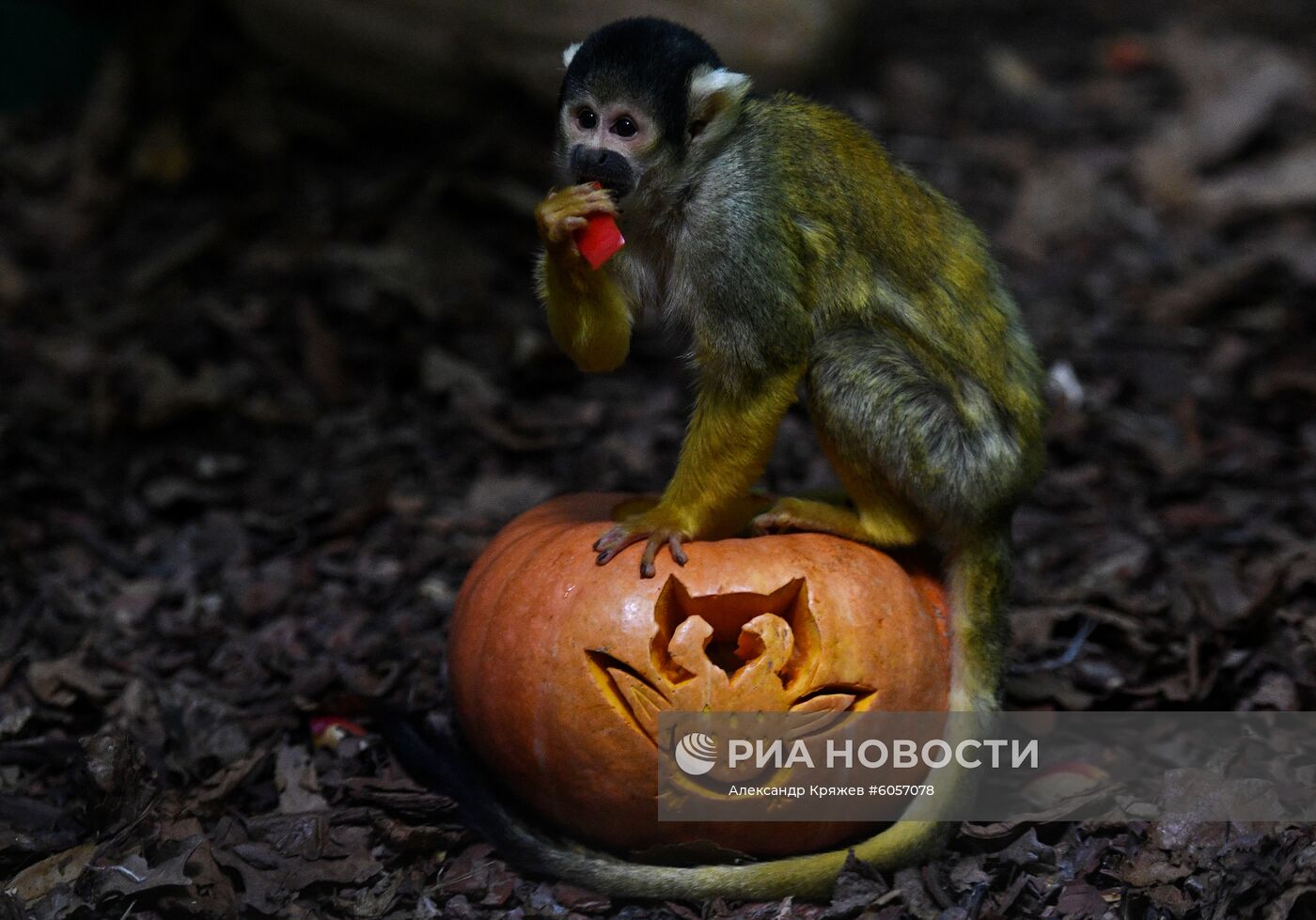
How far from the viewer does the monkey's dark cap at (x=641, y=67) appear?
3600mm

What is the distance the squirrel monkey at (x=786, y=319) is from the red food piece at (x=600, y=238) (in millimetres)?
43

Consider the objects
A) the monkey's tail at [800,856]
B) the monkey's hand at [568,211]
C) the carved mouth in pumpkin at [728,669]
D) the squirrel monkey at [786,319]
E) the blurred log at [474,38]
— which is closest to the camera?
the carved mouth in pumpkin at [728,669]

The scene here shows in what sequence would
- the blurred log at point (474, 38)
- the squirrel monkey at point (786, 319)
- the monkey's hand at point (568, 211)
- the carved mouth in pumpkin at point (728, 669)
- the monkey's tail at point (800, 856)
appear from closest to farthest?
1. the carved mouth in pumpkin at point (728, 669)
2. the monkey's tail at point (800, 856)
3. the monkey's hand at point (568, 211)
4. the squirrel monkey at point (786, 319)
5. the blurred log at point (474, 38)

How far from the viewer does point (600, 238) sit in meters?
3.53

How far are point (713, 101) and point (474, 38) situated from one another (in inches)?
142

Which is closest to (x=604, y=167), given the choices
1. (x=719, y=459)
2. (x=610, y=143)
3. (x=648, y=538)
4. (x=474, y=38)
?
(x=610, y=143)

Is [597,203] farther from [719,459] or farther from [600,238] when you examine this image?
[719,459]

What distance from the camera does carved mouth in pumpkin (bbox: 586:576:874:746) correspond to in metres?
3.13

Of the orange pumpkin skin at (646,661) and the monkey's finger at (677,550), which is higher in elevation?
the monkey's finger at (677,550)

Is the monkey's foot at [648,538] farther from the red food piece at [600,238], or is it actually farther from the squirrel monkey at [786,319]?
the red food piece at [600,238]

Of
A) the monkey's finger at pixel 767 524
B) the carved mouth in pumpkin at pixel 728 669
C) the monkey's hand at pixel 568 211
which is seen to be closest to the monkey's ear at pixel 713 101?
the monkey's hand at pixel 568 211

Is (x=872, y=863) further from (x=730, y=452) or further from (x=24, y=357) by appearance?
(x=24, y=357)

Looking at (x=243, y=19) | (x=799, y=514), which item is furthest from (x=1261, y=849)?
(x=243, y=19)

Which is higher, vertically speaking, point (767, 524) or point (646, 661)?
point (767, 524)
